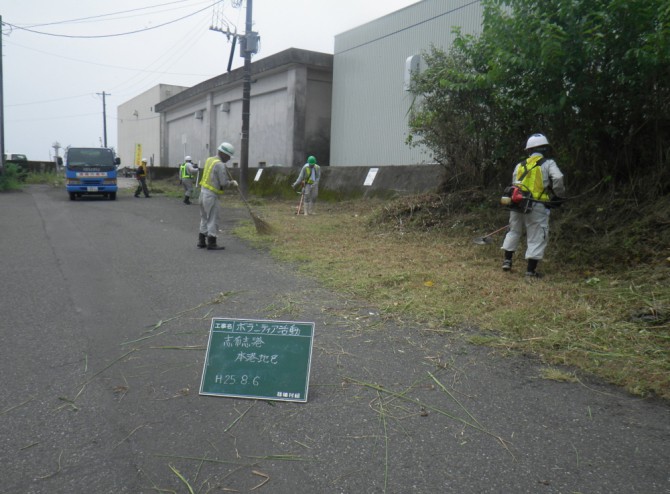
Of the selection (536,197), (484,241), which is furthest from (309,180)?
(536,197)

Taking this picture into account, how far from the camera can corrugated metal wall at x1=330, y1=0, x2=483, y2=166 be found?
16.8 metres

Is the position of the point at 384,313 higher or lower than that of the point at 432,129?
lower

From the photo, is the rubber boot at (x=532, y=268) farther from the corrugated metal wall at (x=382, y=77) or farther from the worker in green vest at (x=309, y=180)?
the corrugated metal wall at (x=382, y=77)

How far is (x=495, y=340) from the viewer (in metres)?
4.68

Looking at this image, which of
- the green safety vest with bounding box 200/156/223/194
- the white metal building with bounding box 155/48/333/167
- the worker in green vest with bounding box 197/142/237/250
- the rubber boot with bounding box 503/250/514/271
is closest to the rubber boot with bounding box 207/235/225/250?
the worker in green vest with bounding box 197/142/237/250

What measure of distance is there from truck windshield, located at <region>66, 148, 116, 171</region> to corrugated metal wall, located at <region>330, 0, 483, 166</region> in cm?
892

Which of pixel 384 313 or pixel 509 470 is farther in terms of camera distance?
pixel 384 313

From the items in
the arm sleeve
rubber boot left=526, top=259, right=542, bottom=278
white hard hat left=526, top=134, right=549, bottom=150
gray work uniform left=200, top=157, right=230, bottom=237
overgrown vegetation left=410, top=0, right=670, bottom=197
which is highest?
overgrown vegetation left=410, top=0, right=670, bottom=197

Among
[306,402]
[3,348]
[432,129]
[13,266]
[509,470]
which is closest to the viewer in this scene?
[509,470]

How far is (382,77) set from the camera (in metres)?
19.6

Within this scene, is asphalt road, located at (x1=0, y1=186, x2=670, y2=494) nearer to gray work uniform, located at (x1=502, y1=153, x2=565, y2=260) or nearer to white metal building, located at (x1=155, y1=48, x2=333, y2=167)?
gray work uniform, located at (x1=502, y1=153, x2=565, y2=260)

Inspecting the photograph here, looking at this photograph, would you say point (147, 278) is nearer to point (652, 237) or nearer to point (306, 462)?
point (306, 462)

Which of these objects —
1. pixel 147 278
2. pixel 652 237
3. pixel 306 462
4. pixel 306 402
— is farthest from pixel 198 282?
pixel 652 237

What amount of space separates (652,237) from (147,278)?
256 inches
